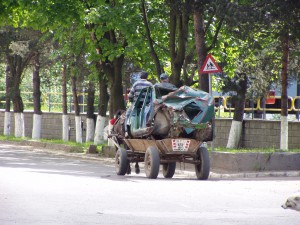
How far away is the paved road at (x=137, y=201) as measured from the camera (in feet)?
34.9

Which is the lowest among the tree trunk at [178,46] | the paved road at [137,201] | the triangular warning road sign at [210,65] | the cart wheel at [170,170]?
the paved road at [137,201]

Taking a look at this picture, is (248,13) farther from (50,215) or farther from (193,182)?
(50,215)

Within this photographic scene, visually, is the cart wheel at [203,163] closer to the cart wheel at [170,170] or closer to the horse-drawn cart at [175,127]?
the horse-drawn cart at [175,127]

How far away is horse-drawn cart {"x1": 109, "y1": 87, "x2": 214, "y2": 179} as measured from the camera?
17.2 meters

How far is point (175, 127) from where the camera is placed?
1730cm

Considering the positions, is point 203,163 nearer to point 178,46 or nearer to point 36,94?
point 178,46

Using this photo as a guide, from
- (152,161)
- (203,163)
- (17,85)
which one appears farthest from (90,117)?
(152,161)

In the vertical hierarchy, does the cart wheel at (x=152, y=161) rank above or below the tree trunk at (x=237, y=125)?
below

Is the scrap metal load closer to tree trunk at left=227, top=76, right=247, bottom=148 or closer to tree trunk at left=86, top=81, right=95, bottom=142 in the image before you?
tree trunk at left=227, top=76, right=247, bottom=148

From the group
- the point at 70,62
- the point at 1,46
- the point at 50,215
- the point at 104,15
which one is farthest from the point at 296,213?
the point at 1,46

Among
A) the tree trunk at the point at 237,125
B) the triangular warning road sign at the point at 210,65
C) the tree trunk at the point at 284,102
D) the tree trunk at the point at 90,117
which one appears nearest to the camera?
the triangular warning road sign at the point at 210,65

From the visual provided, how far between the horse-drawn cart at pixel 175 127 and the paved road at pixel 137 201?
0.59 m

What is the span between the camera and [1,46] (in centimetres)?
3981

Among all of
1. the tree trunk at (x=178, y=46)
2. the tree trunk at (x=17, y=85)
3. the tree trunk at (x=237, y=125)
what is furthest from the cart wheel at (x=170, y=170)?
the tree trunk at (x=17, y=85)
